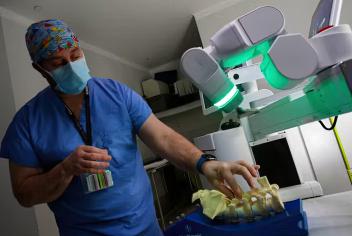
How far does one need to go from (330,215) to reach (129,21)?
8.46 ft

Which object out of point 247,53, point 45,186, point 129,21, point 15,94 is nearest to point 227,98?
point 247,53

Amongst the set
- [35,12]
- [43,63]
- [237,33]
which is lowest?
[237,33]

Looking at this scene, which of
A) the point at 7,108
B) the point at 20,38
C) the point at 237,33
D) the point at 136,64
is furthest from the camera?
the point at 136,64

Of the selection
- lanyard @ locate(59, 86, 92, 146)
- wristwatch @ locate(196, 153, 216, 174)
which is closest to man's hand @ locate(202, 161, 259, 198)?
wristwatch @ locate(196, 153, 216, 174)

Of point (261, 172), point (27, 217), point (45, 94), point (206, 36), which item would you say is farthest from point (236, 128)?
point (206, 36)

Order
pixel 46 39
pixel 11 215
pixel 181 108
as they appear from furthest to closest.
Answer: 1. pixel 181 108
2. pixel 11 215
3. pixel 46 39

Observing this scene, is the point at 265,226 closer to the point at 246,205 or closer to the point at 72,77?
the point at 246,205

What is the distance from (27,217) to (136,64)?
2817mm

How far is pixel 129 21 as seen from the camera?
8.99ft

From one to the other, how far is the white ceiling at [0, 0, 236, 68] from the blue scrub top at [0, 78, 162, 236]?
1520 mm

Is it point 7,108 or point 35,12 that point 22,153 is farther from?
point 35,12

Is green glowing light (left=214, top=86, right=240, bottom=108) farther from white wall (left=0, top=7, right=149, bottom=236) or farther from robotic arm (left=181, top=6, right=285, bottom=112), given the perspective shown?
white wall (left=0, top=7, right=149, bottom=236)

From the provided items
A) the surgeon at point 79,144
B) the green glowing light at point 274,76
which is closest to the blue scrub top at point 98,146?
the surgeon at point 79,144

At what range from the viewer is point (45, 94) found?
1036mm
